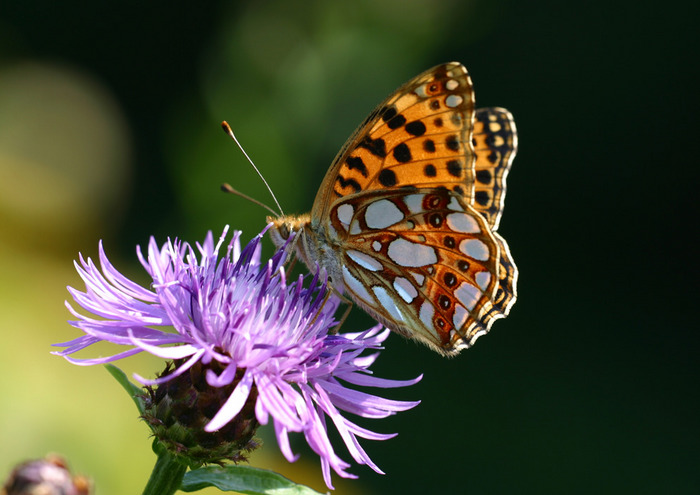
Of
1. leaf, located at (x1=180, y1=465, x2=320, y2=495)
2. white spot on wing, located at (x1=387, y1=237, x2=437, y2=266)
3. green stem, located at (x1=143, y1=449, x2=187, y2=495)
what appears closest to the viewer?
leaf, located at (x1=180, y1=465, x2=320, y2=495)

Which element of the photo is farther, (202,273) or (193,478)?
(202,273)

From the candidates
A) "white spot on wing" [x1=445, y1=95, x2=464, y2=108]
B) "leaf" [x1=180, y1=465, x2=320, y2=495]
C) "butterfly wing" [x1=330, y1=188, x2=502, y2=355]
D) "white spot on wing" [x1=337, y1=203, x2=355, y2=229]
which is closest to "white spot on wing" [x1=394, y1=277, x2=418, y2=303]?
"butterfly wing" [x1=330, y1=188, x2=502, y2=355]

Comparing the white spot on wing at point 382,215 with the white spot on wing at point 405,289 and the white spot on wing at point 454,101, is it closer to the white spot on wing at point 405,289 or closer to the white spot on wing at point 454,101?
the white spot on wing at point 405,289

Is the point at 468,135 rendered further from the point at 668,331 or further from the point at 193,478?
the point at 668,331

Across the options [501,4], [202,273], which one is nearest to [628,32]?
[501,4]

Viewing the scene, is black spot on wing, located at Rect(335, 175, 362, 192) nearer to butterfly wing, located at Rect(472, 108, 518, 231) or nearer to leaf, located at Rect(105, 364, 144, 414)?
butterfly wing, located at Rect(472, 108, 518, 231)

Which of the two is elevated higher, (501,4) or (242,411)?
(501,4)

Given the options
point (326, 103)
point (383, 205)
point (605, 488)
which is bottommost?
point (605, 488)

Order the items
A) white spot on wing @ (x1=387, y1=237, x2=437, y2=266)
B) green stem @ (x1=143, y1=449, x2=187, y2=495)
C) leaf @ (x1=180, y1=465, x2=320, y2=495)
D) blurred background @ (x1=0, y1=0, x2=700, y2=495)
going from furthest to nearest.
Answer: blurred background @ (x1=0, y1=0, x2=700, y2=495)
white spot on wing @ (x1=387, y1=237, x2=437, y2=266)
green stem @ (x1=143, y1=449, x2=187, y2=495)
leaf @ (x1=180, y1=465, x2=320, y2=495)
